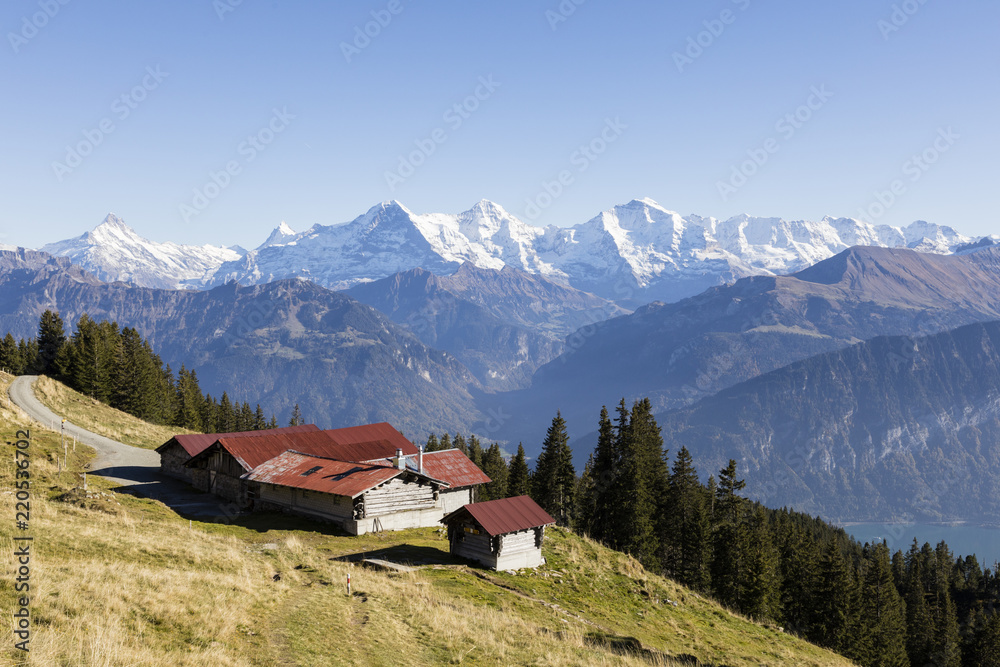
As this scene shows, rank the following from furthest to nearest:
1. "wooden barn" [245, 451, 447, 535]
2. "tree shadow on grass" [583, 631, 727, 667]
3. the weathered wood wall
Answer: the weathered wood wall, "wooden barn" [245, 451, 447, 535], "tree shadow on grass" [583, 631, 727, 667]

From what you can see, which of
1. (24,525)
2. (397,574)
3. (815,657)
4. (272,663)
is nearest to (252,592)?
(272,663)

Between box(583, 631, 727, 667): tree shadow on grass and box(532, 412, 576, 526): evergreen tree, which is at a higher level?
box(532, 412, 576, 526): evergreen tree

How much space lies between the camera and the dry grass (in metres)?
77.0

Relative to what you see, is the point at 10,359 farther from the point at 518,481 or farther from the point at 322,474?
the point at 518,481

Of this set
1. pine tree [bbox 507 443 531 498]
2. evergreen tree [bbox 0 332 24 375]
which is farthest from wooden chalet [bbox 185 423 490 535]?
evergreen tree [bbox 0 332 24 375]

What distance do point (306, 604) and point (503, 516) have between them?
2132 cm

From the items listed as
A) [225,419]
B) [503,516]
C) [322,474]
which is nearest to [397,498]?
[322,474]

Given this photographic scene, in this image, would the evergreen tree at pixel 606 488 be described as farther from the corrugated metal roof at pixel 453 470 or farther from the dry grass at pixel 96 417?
the dry grass at pixel 96 417

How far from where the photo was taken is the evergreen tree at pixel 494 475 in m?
113

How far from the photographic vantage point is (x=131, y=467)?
6400cm

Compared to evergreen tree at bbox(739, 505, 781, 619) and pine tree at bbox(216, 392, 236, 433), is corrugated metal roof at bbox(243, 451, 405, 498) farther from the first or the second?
pine tree at bbox(216, 392, 236, 433)

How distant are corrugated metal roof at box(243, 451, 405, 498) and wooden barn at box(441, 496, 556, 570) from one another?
9.10 meters

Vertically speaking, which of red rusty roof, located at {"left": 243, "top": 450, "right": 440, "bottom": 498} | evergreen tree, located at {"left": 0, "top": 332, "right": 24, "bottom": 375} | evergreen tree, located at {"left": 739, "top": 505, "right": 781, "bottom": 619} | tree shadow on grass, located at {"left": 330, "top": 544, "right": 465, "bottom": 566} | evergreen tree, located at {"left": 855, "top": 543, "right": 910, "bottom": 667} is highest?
evergreen tree, located at {"left": 0, "top": 332, "right": 24, "bottom": 375}

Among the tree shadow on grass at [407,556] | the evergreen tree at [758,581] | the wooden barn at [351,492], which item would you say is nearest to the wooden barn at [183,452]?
the wooden barn at [351,492]
